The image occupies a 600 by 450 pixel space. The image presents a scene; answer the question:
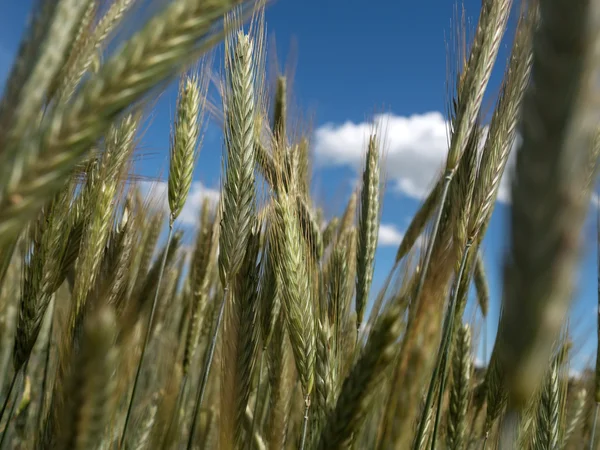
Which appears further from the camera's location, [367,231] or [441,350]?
[367,231]

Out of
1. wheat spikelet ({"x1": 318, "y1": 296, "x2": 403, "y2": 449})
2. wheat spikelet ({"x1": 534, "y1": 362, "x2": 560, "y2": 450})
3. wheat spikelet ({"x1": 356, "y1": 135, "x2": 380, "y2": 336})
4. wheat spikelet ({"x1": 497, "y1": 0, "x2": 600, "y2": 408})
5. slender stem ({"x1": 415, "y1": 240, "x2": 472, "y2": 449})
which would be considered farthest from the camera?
wheat spikelet ({"x1": 356, "y1": 135, "x2": 380, "y2": 336})

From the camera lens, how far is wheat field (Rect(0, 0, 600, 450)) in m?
0.82

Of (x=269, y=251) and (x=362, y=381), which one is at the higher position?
(x=269, y=251)

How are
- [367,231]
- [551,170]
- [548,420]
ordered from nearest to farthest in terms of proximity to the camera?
[551,170] → [548,420] → [367,231]

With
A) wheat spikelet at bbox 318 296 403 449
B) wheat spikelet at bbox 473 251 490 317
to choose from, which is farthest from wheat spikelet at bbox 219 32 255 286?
wheat spikelet at bbox 473 251 490 317

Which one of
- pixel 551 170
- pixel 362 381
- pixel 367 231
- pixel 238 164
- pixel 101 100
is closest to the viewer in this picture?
pixel 551 170

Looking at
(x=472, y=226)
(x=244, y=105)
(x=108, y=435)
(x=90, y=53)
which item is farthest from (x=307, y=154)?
(x=108, y=435)

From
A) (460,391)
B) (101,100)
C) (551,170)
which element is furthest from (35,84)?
(460,391)

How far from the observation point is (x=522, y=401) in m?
0.91

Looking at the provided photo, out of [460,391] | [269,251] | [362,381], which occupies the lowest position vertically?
[362,381]

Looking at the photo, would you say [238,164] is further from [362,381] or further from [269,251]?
[362,381]

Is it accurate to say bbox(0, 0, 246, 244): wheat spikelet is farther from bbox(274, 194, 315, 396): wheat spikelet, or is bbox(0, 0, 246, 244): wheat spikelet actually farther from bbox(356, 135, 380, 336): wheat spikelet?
bbox(356, 135, 380, 336): wheat spikelet

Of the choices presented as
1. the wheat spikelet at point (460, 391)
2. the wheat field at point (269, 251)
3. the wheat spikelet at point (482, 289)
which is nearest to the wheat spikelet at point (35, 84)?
the wheat field at point (269, 251)

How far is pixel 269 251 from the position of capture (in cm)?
238
